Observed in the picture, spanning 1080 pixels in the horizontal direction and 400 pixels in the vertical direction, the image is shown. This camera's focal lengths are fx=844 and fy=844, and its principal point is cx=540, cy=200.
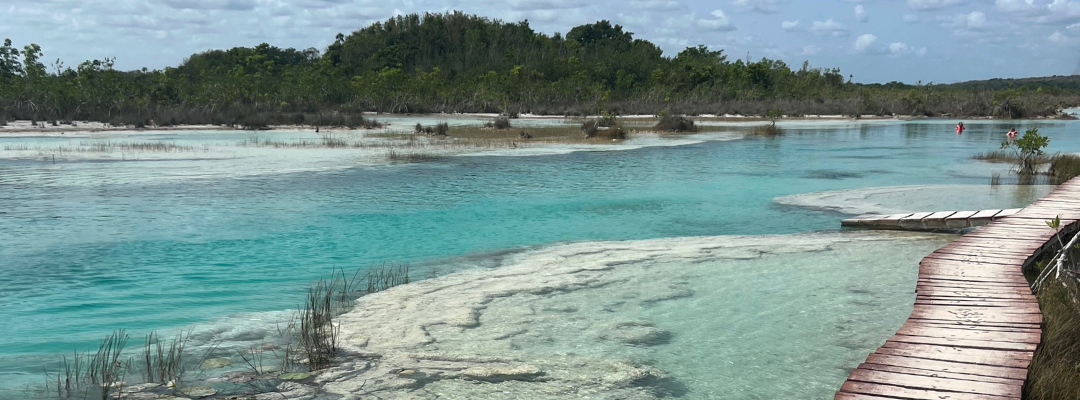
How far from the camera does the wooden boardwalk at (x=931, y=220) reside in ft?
34.3

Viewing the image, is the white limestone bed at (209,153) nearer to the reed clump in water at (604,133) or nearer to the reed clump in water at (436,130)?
the reed clump in water at (604,133)

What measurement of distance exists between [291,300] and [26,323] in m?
2.18

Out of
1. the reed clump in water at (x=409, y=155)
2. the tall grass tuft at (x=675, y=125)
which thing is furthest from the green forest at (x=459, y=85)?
the reed clump in water at (x=409, y=155)

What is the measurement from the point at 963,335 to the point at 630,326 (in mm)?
2501

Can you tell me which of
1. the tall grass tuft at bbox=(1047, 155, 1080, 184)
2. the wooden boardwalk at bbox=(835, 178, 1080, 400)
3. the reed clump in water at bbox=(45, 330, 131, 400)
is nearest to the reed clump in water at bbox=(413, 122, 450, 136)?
the tall grass tuft at bbox=(1047, 155, 1080, 184)

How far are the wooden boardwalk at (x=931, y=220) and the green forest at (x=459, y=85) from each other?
28.3 m

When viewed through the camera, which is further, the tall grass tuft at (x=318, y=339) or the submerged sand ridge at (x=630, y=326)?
the tall grass tuft at (x=318, y=339)

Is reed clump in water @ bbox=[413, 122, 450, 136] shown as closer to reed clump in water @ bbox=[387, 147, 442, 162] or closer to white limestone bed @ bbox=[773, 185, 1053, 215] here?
reed clump in water @ bbox=[387, 147, 442, 162]

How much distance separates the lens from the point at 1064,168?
17.1 metres

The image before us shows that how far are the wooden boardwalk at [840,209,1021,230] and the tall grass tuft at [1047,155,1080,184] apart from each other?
7036 mm

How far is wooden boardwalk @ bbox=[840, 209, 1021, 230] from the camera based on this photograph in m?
10.5

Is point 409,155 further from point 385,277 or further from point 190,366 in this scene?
point 190,366

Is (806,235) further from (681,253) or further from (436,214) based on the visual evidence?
(436,214)

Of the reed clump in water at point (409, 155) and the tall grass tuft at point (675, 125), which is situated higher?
the tall grass tuft at point (675, 125)
